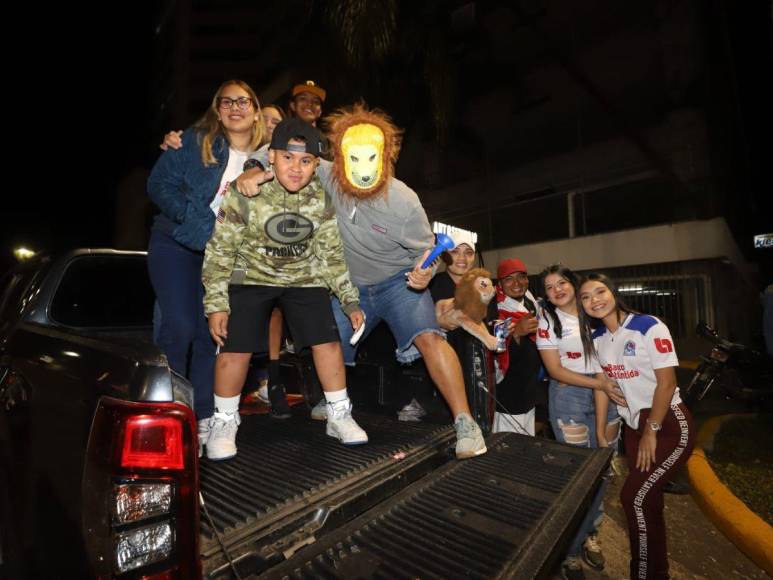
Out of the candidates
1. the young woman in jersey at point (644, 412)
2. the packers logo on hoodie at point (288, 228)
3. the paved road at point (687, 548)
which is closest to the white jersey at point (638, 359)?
the young woman in jersey at point (644, 412)

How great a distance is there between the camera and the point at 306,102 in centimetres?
416

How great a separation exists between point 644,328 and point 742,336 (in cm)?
1259

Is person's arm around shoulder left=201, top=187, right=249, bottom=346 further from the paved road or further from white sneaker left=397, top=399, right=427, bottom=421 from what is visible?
the paved road

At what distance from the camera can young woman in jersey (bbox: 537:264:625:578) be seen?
130 inches

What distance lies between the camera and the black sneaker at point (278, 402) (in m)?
3.08

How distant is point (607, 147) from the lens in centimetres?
1325

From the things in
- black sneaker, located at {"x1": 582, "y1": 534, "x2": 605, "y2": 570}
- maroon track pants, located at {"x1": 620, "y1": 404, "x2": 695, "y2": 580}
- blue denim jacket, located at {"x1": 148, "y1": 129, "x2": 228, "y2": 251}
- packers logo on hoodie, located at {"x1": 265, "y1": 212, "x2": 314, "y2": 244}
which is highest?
blue denim jacket, located at {"x1": 148, "y1": 129, "x2": 228, "y2": 251}

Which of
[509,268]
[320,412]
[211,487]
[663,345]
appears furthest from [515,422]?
[211,487]

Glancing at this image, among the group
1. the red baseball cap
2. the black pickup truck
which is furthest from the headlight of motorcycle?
the black pickup truck

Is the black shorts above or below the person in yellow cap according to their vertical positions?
below

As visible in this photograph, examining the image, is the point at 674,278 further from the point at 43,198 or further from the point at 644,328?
the point at 43,198

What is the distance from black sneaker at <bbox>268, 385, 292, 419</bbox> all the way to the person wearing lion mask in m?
0.26

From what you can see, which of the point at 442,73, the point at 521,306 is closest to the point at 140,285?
the point at 521,306

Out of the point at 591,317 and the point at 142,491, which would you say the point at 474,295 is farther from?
the point at 142,491
